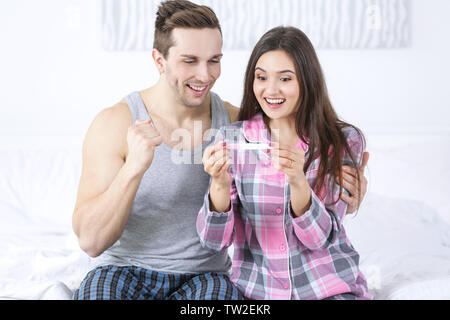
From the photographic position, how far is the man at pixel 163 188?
1.15 m

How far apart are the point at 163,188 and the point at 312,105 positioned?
41cm

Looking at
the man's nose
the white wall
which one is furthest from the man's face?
the white wall

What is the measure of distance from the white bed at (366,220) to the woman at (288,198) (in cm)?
25

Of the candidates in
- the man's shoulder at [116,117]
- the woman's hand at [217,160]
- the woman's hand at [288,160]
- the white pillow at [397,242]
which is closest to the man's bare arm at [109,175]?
the man's shoulder at [116,117]

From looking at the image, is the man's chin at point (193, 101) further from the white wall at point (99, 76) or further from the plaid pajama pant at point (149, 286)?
the white wall at point (99, 76)

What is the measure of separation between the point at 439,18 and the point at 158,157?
137cm

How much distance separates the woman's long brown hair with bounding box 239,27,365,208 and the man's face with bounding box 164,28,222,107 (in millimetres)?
92

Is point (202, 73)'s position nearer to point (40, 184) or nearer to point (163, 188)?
point (163, 188)

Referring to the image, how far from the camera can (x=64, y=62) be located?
2189 mm

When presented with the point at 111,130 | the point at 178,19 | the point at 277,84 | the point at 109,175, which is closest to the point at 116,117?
the point at 111,130

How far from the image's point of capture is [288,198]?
116cm

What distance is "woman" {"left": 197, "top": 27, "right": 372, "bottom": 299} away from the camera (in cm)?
112

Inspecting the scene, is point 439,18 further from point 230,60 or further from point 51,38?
point 51,38

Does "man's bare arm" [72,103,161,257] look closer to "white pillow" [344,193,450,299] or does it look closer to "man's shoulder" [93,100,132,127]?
"man's shoulder" [93,100,132,127]
